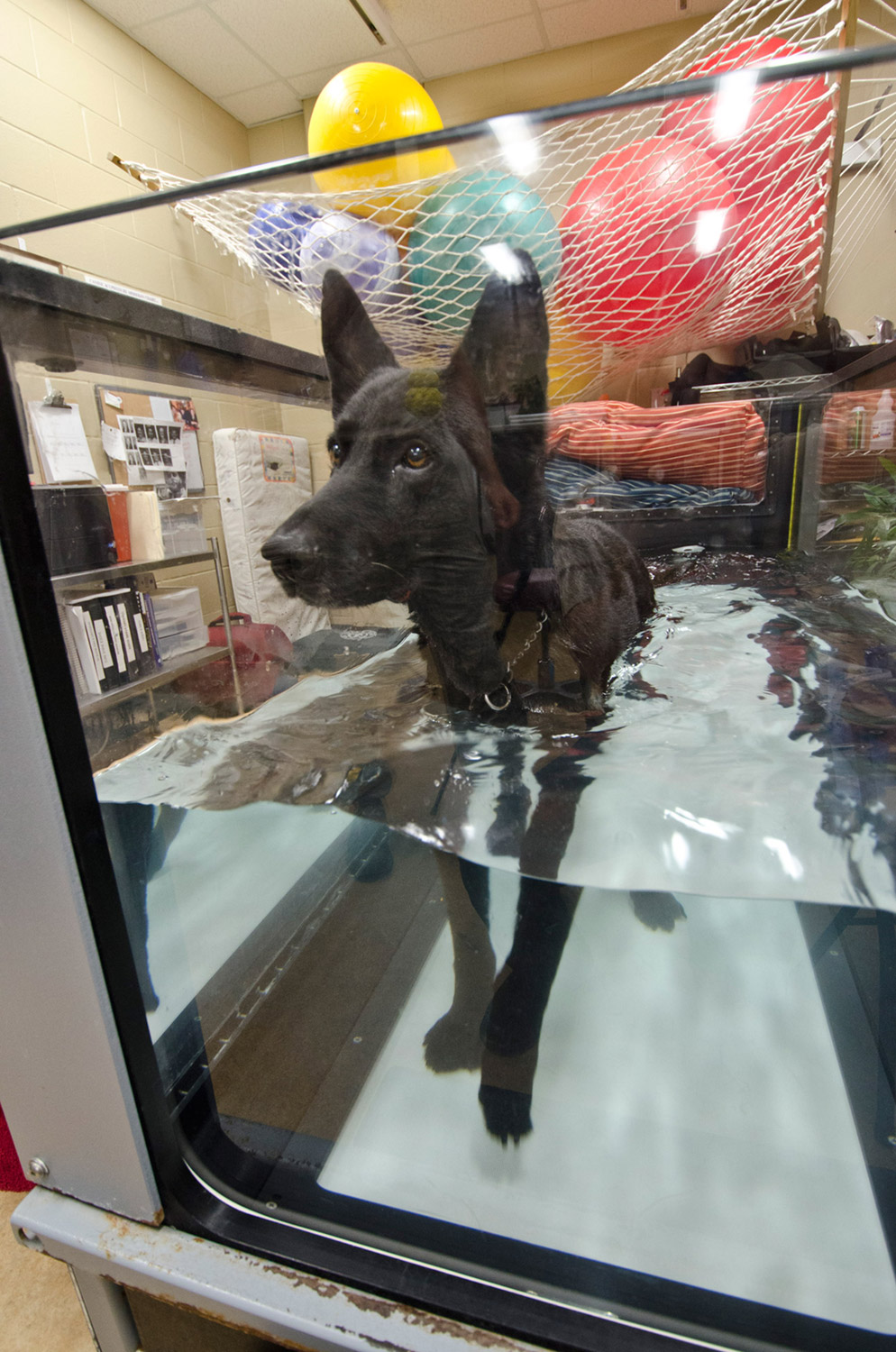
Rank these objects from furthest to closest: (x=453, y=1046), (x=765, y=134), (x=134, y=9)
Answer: (x=134, y=9) → (x=453, y=1046) → (x=765, y=134)

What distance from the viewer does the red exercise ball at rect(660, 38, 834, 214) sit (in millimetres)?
349

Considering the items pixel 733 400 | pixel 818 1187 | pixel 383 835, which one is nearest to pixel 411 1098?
pixel 383 835

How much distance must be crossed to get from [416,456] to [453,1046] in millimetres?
594

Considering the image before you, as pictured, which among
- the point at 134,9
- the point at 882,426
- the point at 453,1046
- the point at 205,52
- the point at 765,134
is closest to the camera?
the point at 765,134

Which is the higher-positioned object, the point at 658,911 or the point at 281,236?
the point at 281,236

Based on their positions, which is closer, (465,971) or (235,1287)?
(235,1287)

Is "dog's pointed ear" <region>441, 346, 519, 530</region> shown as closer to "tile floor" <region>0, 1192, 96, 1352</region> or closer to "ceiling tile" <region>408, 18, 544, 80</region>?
"tile floor" <region>0, 1192, 96, 1352</region>

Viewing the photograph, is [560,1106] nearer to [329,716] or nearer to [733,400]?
[329,716]

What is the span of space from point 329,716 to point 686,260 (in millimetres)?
466

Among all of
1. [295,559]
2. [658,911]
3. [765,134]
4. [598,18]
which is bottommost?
[658,911]

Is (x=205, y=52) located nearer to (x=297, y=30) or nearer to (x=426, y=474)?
(x=297, y=30)

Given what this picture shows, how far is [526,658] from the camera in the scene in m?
0.52

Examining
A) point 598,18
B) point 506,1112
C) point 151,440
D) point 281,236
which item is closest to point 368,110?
point 281,236

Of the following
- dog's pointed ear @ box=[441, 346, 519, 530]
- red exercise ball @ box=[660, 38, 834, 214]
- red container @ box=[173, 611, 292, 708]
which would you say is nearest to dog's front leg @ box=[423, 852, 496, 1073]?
red container @ box=[173, 611, 292, 708]
